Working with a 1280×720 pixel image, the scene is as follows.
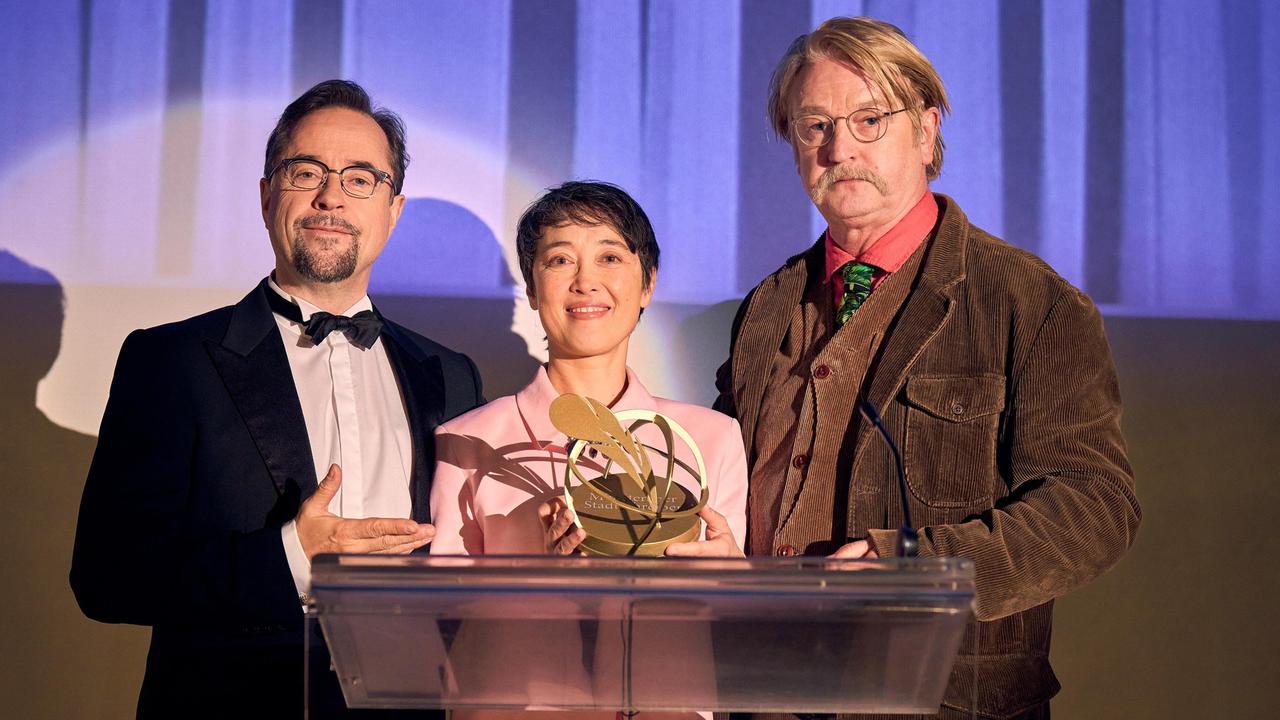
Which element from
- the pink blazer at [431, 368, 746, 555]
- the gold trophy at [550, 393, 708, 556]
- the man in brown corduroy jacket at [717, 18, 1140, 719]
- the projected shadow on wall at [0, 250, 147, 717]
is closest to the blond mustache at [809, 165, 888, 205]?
the man in brown corduroy jacket at [717, 18, 1140, 719]

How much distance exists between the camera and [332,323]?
281cm

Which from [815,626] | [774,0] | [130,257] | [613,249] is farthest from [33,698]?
[774,0]

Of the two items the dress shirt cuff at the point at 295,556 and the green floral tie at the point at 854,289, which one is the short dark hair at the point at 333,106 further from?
the green floral tie at the point at 854,289

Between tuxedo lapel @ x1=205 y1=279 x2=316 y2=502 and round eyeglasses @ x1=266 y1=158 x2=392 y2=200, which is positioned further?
round eyeglasses @ x1=266 y1=158 x2=392 y2=200

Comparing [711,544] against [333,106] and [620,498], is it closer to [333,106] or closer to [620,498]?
[620,498]

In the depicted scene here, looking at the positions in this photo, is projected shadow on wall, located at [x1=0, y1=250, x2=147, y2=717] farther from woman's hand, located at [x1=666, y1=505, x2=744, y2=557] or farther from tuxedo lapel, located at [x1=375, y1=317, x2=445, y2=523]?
woman's hand, located at [x1=666, y1=505, x2=744, y2=557]

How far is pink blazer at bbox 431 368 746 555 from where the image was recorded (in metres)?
2.48

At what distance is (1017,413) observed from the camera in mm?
2500

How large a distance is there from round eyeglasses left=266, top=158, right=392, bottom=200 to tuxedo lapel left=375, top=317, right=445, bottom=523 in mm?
366

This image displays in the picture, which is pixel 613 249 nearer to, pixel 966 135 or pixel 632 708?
pixel 632 708

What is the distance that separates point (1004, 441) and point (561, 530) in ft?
3.24

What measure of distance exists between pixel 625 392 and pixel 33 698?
2.22 m

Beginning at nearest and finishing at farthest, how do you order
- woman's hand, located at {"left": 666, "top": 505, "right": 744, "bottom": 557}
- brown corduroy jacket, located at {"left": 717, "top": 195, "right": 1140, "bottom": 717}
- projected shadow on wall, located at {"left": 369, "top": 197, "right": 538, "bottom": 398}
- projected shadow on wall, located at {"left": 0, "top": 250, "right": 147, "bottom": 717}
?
woman's hand, located at {"left": 666, "top": 505, "right": 744, "bottom": 557}
brown corduroy jacket, located at {"left": 717, "top": 195, "right": 1140, "bottom": 717}
projected shadow on wall, located at {"left": 0, "top": 250, "right": 147, "bottom": 717}
projected shadow on wall, located at {"left": 369, "top": 197, "right": 538, "bottom": 398}

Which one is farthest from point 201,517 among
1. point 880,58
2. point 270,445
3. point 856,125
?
point 880,58
